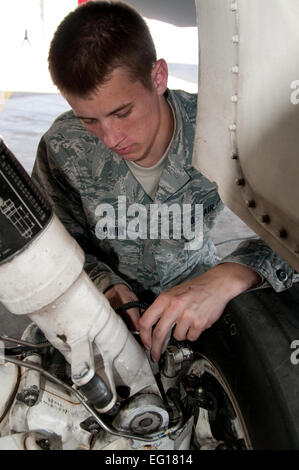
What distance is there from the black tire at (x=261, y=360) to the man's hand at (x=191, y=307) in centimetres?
2

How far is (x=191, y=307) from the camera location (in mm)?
685

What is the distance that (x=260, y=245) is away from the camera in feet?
2.51

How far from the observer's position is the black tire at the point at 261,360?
527 millimetres

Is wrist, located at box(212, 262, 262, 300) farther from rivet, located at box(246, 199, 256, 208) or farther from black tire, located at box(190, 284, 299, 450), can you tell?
rivet, located at box(246, 199, 256, 208)

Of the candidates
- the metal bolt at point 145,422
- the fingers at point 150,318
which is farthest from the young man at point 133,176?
the metal bolt at point 145,422

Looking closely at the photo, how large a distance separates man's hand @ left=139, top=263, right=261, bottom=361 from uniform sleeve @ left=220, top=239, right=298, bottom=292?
2 centimetres

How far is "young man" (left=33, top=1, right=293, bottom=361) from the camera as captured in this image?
713 millimetres

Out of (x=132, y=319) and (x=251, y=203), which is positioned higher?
(x=251, y=203)

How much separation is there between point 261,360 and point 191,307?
14 centimetres

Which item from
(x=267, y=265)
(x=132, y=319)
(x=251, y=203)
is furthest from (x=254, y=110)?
(x=132, y=319)

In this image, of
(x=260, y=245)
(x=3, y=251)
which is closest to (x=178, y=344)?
(x=260, y=245)

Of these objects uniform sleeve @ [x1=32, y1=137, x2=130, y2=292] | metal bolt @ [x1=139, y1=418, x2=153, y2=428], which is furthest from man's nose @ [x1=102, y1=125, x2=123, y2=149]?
metal bolt @ [x1=139, y1=418, x2=153, y2=428]

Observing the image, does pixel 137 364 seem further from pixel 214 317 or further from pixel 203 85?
pixel 203 85

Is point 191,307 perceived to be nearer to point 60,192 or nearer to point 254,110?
point 254,110
